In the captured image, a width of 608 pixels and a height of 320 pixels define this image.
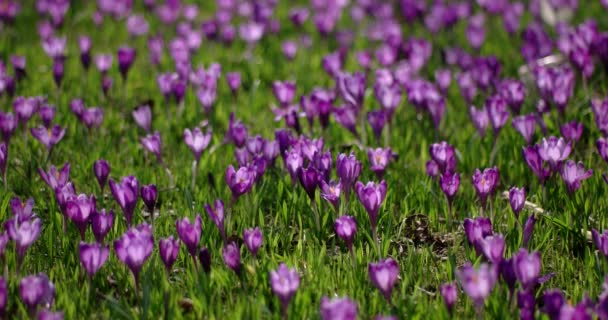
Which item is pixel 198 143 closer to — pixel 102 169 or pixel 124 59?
pixel 102 169

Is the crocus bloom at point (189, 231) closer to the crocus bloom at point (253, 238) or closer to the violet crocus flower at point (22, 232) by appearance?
the crocus bloom at point (253, 238)

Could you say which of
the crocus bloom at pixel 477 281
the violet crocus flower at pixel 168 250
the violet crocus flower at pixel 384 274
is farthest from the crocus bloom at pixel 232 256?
the crocus bloom at pixel 477 281

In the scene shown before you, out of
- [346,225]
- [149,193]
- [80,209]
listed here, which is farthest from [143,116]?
[346,225]

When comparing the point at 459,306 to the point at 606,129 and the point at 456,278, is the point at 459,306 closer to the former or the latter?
the point at 456,278

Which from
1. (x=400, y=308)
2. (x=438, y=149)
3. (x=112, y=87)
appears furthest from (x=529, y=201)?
(x=112, y=87)

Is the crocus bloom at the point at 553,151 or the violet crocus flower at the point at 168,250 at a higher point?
→ the crocus bloom at the point at 553,151

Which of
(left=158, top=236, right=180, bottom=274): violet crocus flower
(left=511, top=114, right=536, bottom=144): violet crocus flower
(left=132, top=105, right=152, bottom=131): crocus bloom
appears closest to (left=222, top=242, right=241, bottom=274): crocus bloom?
(left=158, top=236, right=180, bottom=274): violet crocus flower
